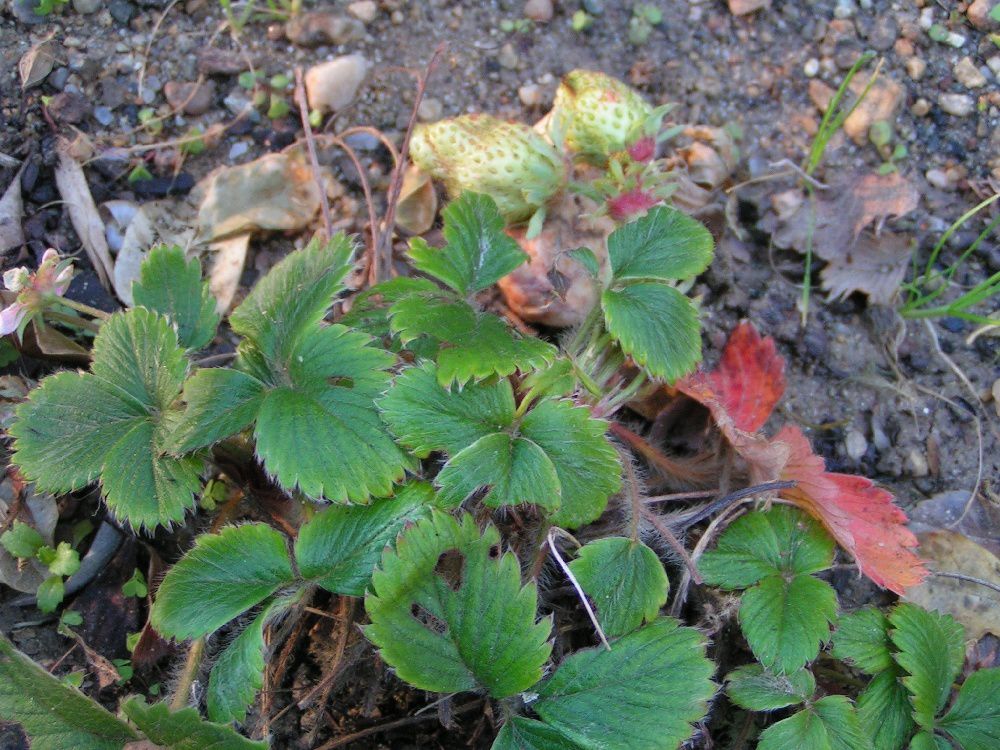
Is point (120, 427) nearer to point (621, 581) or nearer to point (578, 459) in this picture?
point (578, 459)

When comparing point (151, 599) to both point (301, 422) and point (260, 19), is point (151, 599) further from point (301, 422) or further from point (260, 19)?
point (260, 19)

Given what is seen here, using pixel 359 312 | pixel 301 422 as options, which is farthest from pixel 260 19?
pixel 301 422

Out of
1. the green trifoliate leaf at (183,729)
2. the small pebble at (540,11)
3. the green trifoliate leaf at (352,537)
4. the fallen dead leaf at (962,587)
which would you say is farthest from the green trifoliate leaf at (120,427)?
the fallen dead leaf at (962,587)

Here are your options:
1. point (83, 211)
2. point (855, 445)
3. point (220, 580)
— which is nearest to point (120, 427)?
point (220, 580)

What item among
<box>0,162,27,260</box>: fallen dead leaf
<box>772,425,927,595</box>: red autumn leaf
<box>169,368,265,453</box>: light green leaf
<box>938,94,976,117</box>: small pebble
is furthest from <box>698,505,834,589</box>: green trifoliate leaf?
<box>0,162,27,260</box>: fallen dead leaf

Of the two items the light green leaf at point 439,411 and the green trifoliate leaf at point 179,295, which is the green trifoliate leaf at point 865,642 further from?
the green trifoliate leaf at point 179,295
